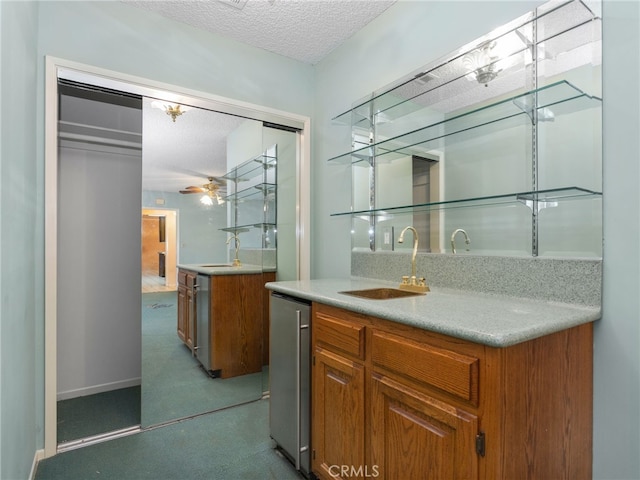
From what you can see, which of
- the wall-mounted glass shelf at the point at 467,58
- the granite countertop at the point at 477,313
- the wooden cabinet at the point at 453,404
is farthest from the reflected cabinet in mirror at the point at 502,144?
the wooden cabinet at the point at 453,404

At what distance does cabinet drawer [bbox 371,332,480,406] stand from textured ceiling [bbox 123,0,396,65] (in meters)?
2.00

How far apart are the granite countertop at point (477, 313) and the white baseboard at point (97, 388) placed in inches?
79.0

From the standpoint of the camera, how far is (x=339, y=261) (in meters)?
2.58

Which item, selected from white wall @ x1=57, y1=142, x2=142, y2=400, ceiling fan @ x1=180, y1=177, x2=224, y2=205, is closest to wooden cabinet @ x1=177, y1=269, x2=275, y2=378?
white wall @ x1=57, y1=142, x2=142, y2=400

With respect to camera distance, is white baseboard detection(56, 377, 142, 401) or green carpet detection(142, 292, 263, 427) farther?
white baseboard detection(56, 377, 142, 401)

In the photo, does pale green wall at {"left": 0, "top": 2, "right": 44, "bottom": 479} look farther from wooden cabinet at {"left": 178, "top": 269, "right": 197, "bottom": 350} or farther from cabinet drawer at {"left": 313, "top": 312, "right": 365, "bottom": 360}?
cabinet drawer at {"left": 313, "top": 312, "right": 365, "bottom": 360}

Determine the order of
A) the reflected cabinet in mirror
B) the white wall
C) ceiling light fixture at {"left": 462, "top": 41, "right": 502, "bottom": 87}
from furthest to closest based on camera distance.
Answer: the white wall
ceiling light fixture at {"left": 462, "top": 41, "right": 502, "bottom": 87}
the reflected cabinet in mirror

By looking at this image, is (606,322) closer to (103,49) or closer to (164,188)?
(164,188)

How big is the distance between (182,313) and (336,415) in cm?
158

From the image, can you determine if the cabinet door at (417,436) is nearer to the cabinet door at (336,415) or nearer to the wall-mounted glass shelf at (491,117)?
the cabinet door at (336,415)

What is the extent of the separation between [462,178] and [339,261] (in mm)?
1113

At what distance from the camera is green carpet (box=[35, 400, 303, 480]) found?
172 centimetres

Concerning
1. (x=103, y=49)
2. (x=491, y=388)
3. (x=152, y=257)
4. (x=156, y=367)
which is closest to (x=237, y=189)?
(x=152, y=257)

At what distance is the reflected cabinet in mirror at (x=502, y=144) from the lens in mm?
1320
